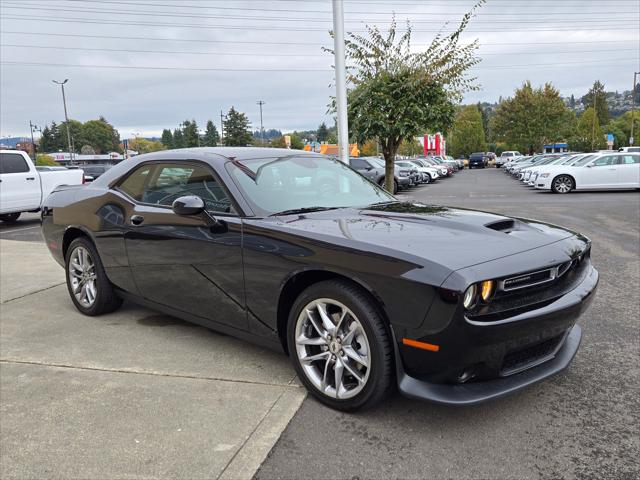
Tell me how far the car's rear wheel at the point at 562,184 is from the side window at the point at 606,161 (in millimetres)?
1065

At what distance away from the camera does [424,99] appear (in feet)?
38.7

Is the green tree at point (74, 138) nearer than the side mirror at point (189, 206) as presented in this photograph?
No

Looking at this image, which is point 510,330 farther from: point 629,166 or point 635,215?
point 629,166

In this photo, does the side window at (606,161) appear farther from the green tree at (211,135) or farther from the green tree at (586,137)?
the green tree at (211,135)

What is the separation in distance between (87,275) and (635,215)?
1154cm

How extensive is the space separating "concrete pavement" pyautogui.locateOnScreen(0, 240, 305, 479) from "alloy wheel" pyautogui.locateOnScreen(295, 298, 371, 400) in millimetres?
241

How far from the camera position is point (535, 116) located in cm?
5822

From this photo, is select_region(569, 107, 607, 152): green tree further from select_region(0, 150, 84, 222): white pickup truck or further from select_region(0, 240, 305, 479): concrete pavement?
select_region(0, 240, 305, 479): concrete pavement

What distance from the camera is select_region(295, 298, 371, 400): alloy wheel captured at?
9.08ft

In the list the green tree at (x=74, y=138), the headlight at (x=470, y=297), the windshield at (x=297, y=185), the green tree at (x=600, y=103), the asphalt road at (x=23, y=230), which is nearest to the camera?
the headlight at (x=470, y=297)

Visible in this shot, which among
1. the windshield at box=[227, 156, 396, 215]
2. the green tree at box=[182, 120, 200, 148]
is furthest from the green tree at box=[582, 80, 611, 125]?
the windshield at box=[227, 156, 396, 215]

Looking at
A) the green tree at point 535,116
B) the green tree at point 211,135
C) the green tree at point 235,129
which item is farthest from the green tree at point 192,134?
the green tree at point 535,116

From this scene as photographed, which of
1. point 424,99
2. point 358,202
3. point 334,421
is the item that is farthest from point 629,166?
point 334,421

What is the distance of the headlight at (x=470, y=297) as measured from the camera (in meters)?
2.37
